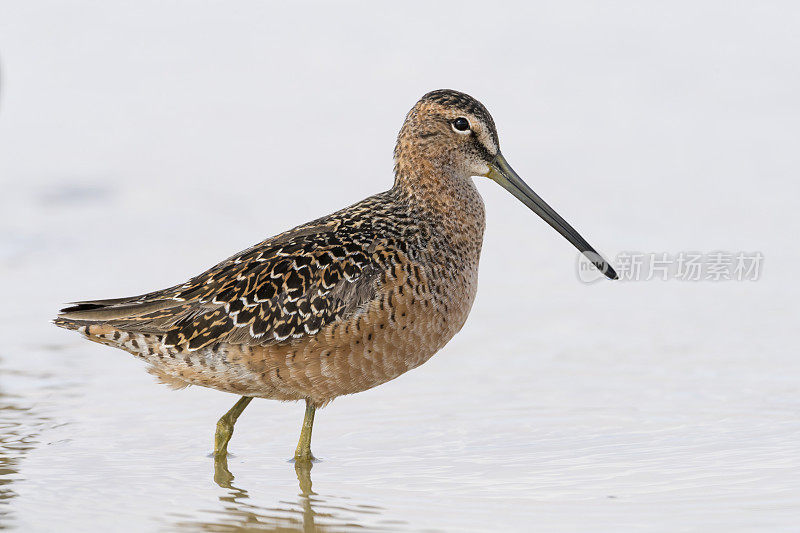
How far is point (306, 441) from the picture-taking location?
6.34 metres

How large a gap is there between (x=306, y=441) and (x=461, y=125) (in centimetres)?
180

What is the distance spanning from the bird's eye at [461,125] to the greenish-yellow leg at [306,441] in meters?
1.61

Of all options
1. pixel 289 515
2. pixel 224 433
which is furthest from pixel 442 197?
pixel 289 515

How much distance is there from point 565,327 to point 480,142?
2058 mm

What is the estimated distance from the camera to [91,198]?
10984 millimetres

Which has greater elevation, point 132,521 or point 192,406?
point 192,406

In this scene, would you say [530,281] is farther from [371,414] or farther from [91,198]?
[91,198]

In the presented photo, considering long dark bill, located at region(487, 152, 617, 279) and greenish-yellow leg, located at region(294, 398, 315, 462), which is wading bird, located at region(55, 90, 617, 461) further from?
long dark bill, located at region(487, 152, 617, 279)

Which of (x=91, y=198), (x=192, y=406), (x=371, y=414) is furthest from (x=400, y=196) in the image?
(x=91, y=198)

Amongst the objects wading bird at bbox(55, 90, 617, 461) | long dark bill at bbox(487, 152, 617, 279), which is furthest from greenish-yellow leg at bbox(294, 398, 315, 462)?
long dark bill at bbox(487, 152, 617, 279)

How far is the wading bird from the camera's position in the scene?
20.2 ft

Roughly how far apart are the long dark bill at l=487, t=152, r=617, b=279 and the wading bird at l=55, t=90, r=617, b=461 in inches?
16.8

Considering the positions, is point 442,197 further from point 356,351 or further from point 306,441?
point 306,441

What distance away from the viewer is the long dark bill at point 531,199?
693cm
